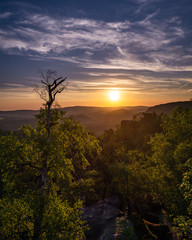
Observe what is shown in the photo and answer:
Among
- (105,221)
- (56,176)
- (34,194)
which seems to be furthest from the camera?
(105,221)

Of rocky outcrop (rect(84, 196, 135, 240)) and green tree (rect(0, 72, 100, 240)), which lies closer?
green tree (rect(0, 72, 100, 240))

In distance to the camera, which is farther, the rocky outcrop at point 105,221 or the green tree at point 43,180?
the rocky outcrop at point 105,221

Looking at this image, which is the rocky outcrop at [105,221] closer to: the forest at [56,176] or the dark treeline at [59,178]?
the forest at [56,176]

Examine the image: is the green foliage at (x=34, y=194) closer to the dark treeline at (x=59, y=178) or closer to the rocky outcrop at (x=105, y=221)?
the dark treeline at (x=59, y=178)

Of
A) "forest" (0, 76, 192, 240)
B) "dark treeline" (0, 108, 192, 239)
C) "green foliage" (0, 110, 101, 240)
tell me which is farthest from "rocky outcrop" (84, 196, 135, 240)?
"green foliage" (0, 110, 101, 240)

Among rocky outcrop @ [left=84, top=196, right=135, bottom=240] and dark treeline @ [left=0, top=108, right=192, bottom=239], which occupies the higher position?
dark treeline @ [left=0, top=108, right=192, bottom=239]

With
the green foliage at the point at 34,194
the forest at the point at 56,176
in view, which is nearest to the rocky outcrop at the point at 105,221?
the forest at the point at 56,176

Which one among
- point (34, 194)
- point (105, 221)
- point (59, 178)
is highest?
point (59, 178)

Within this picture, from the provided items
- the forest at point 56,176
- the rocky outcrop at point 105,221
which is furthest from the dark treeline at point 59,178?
the rocky outcrop at point 105,221

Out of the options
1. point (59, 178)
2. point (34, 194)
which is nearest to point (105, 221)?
point (59, 178)

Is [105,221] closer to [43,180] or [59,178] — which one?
[59,178]

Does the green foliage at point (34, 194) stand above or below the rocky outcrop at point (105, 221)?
above

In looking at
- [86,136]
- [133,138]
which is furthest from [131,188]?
[133,138]

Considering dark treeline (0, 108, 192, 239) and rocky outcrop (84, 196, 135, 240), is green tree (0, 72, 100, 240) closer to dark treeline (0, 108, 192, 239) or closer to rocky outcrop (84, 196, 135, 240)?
dark treeline (0, 108, 192, 239)
